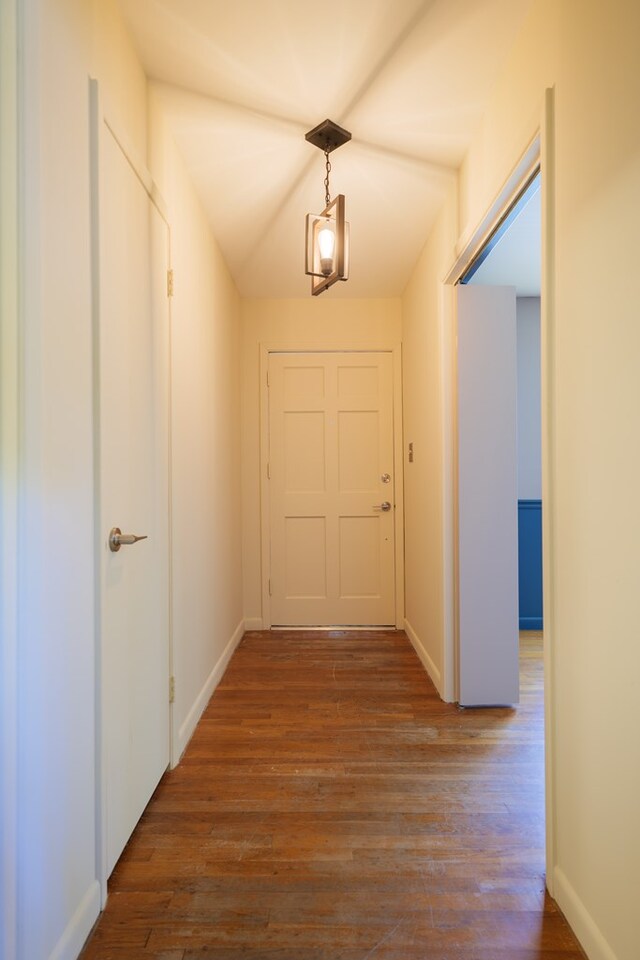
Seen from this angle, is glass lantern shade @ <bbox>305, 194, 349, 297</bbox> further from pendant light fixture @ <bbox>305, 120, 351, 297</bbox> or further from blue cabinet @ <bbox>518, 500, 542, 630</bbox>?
blue cabinet @ <bbox>518, 500, 542, 630</bbox>

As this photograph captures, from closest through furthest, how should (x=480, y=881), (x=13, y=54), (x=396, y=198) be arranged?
(x=13, y=54) → (x=480, y=881) → (x=396, y=198)

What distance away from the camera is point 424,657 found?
316 cm

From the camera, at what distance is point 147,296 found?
182 centimetres

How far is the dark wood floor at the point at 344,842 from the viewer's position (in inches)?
50.8

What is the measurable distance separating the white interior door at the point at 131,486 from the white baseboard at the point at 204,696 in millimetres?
179

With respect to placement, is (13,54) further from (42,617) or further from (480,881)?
(480,881)

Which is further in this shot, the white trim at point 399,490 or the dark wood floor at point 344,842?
the white trim at point 399,490

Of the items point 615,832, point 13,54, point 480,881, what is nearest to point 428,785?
point 480,881

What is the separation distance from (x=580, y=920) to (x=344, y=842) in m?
0.67

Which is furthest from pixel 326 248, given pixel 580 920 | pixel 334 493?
pixel 334 493

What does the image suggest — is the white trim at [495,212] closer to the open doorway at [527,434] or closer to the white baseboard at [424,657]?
the open doorway at [527,434]

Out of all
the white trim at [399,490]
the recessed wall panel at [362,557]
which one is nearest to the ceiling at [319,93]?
the white trim at [399,490]

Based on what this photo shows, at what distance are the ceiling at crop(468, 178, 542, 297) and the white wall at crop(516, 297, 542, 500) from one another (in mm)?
181

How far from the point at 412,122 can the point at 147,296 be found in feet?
4.18
